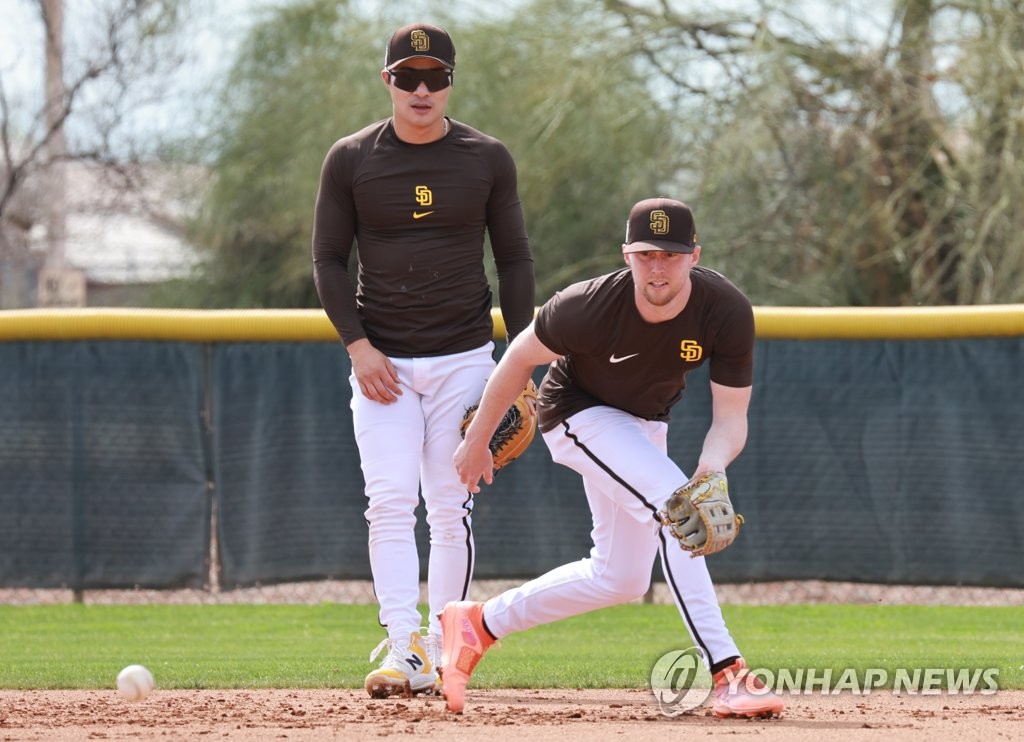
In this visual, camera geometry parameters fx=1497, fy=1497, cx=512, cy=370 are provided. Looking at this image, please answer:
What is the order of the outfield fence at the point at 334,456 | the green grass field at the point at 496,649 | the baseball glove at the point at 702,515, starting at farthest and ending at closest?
the outfield fence at the point at 334,456
the green grass field at the point at 496,649
the baseball glove at the point at 702,515

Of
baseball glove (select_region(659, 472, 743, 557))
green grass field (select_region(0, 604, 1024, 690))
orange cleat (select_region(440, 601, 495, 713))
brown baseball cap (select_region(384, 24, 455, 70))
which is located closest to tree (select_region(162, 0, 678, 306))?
green grass field (select_region(0, 604, 1024, 690))

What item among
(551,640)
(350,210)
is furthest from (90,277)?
(350,210)

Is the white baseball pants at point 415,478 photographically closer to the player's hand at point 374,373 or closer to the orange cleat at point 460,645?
the player's hand at point 374,373

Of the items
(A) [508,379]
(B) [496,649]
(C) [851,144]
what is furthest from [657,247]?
(C) [851,144]

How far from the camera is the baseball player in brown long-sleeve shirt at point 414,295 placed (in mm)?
5008

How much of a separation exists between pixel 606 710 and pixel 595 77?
30.5 ft

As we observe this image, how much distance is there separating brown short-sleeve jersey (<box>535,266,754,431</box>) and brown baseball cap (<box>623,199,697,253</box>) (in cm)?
19

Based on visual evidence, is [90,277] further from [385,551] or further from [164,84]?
[385,551]

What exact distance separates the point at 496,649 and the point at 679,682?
5.21 ft

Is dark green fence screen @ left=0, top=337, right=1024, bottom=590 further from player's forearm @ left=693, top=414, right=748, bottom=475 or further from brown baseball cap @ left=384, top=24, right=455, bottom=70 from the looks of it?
player's forearm @ left=693, top=414, right=748, bottom=475

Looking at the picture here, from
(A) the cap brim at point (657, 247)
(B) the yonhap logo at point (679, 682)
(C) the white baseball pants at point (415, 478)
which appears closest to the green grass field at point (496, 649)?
(B) the yonhap logo at point (679, 682)

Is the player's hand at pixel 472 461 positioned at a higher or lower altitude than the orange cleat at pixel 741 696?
higher

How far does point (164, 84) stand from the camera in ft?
53.6

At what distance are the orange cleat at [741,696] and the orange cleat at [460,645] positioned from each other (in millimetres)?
781
